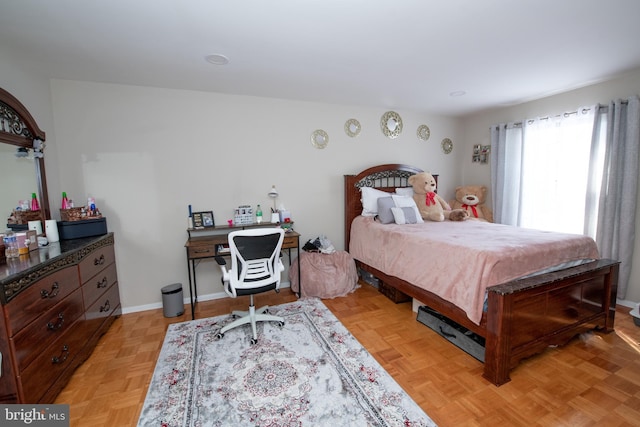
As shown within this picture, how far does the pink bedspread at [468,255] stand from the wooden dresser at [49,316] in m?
2.72

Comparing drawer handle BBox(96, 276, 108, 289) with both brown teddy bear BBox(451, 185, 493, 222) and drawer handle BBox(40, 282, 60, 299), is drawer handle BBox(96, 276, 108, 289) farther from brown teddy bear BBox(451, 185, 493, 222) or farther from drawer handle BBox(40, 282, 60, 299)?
brown teddy bear BBox(451, 185, 493, 222)

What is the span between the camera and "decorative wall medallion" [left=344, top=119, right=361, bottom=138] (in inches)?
150

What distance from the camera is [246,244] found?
2213 mm

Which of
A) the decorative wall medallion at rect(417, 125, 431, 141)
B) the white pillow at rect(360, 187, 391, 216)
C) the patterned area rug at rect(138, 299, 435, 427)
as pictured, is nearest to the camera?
the patterned area rug at rect(138, 299, 435, 427)

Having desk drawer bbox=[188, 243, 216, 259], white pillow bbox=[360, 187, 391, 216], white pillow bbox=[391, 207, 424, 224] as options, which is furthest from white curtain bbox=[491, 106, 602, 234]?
desk drawer bbox=[188, 243, 216, 259]

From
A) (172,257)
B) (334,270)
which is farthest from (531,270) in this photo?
(172,257)

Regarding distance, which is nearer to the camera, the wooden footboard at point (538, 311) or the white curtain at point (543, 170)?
the wooden footboard at point (538, 311)

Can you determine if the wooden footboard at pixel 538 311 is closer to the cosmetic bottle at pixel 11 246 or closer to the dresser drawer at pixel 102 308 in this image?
the dresser drawer at pixel 102 308

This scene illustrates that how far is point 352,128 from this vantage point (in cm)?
384

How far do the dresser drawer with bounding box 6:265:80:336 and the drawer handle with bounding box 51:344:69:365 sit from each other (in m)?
0.33

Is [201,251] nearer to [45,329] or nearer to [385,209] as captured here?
[45,329]

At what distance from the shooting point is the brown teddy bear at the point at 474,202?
13.5 ft

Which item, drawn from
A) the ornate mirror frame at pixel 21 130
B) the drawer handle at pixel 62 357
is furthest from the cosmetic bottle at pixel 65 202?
the drawer handle at pixel 62 357

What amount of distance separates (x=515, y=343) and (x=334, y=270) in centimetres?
188
